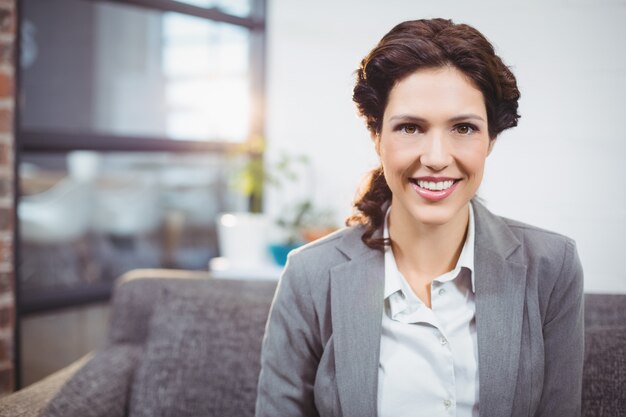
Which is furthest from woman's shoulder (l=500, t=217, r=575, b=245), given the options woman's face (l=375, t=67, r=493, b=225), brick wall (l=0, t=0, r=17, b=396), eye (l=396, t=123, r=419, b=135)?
brick wall (l=0, t=0, r=17, b=396)

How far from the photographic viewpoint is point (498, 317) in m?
1.15

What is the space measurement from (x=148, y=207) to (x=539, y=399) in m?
2.55

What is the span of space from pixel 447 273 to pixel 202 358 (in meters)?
0.69

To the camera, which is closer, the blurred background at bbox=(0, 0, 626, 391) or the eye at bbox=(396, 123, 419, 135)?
the eye at bbox=(396, 123, 419, 135)

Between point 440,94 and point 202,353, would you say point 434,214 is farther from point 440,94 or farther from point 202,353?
point 202,353

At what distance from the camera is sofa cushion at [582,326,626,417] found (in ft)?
4.42

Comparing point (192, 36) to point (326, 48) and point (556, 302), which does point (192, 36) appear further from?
point (556, 302)

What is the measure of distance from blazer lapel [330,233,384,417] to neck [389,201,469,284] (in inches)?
2.2

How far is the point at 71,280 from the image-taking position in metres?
3.12

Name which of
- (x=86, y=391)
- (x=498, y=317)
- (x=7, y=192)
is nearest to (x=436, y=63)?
(x=498, y=317)

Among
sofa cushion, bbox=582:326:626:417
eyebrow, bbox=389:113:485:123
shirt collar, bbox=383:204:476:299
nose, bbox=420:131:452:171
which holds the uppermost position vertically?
eyebrow, bbox=389:113:485:123

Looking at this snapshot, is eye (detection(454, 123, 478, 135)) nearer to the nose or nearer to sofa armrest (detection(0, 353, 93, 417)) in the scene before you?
the nose

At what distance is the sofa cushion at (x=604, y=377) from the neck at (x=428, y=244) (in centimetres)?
42

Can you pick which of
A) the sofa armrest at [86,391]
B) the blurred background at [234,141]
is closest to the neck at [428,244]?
the blurred background at [234,141]
